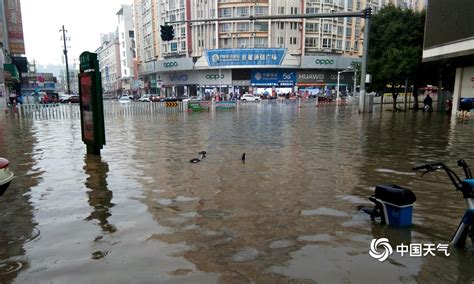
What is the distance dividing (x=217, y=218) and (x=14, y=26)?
202ft

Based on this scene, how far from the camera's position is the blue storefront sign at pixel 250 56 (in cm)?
6650

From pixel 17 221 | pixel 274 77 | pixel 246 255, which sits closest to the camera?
pixel 246 255

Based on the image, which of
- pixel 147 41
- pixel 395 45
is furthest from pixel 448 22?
pixel 147 41

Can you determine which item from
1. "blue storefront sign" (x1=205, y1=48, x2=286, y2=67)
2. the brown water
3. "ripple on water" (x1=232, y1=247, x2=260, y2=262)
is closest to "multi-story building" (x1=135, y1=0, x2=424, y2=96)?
"blue storefront sign" (x1=205, y1=48, x2=286, y2=67)

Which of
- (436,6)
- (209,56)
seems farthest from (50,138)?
(209,56)

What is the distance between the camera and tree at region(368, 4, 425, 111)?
1171 inches

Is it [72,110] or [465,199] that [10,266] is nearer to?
[465,199]

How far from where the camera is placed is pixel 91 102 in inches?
433

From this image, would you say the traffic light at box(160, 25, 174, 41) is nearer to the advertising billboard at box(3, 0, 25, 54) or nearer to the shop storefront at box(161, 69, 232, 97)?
the advertising billboard at box(3, 0, 25, 54)

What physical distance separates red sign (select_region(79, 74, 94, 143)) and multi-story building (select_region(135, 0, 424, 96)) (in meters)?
57.2

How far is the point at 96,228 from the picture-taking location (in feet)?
17.4

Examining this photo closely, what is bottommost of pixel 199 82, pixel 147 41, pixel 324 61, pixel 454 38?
pixel 199 82

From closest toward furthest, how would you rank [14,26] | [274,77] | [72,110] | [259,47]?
1. [72,110]
2. [14,26]
3. [259,47]
4. [274,77]

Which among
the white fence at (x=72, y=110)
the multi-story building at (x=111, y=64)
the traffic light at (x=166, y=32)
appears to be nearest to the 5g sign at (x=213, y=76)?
the white fence at (x=72, y=110)
